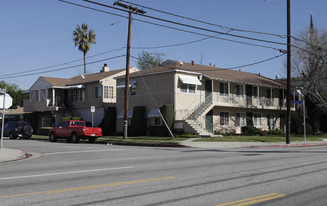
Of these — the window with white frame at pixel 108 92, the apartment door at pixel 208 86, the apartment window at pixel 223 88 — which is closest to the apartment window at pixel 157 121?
the apartment door at pixel 208 86

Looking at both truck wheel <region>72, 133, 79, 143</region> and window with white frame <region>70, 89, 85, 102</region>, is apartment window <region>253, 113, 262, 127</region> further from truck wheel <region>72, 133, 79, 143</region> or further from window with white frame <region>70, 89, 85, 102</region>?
truck wheel <region>72, 133, 79, 143</region>

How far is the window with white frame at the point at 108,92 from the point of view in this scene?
42.8 meters

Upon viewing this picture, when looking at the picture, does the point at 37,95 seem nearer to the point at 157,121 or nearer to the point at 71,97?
the point at 71,97

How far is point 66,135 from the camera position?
2902 cm

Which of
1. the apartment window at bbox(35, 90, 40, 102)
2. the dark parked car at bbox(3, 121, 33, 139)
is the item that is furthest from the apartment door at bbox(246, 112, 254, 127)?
the apartment window at bbox(35, 90, 40, 102)

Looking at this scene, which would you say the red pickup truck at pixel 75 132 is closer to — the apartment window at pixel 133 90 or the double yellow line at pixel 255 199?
the apartment window at pixel 133 90

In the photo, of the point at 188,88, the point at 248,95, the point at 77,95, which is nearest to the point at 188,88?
the point at 188,88

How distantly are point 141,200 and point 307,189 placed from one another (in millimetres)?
3671

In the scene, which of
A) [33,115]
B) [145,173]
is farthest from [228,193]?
[33,115]

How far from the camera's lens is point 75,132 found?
28.6 m

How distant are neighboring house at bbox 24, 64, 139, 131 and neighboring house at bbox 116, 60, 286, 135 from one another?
3725mm

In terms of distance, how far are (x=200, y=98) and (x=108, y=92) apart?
12436 mm

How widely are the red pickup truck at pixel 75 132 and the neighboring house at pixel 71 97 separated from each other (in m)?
12.5

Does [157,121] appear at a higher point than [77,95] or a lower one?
lower
